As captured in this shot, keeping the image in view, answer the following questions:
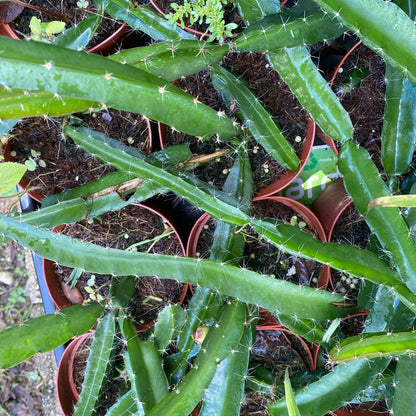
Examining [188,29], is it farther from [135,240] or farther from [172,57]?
[135,240]

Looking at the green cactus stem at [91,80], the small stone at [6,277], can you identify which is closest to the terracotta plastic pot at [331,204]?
the green cactus stem at [91,80]

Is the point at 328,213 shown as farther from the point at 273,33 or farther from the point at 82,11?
the point at 82,11

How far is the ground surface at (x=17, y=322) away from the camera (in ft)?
7.86

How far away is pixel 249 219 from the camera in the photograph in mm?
1278

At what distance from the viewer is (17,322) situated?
2.43 metres

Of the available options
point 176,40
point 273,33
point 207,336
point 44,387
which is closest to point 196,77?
point 176,40

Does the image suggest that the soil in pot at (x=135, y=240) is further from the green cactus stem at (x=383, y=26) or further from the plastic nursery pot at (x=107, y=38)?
the green cactus stem at (x=383, y=26)

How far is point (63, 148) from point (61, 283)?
53cm

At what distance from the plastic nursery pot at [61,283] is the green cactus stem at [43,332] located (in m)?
0.32

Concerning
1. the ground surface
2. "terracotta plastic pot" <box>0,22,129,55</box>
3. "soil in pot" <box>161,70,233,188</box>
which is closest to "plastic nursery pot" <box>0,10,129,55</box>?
"terracotta plastic pot" <box>0,22,129,55</box>

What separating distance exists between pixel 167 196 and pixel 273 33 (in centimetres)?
77

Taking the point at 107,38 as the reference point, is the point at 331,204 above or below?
below

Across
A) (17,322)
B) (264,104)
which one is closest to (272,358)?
(264,104)

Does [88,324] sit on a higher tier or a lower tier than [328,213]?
lower
